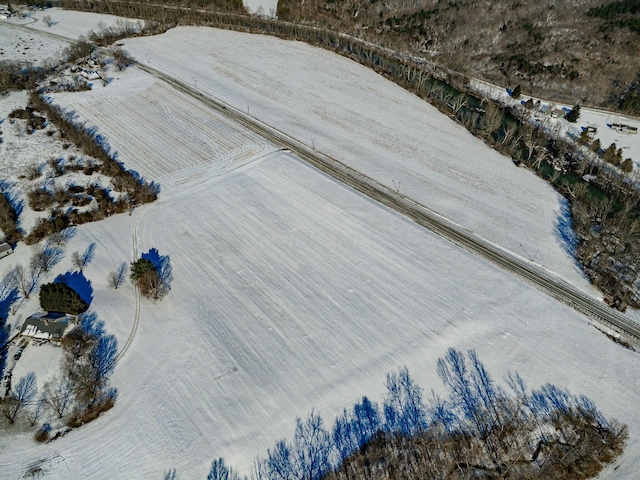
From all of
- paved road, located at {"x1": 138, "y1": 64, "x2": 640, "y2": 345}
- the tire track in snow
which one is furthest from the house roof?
paved road, located at {"x1": 138, "y1": 64, "x2": 640, "y2": 345}

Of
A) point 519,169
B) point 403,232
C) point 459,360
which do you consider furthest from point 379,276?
point 519,169

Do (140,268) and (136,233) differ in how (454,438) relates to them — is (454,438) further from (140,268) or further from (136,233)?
(136,233)

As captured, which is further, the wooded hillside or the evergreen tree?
the wooded hillside

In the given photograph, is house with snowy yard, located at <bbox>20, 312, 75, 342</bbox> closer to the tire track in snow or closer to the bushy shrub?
the bushy shrub

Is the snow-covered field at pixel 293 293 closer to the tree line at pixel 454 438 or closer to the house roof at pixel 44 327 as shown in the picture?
the tree line at pixel 454 438

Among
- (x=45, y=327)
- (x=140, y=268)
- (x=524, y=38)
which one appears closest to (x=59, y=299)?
(x=45, y=327)

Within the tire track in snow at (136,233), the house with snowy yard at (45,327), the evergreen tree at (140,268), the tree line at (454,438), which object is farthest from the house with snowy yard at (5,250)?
the tree line at (454,438)
